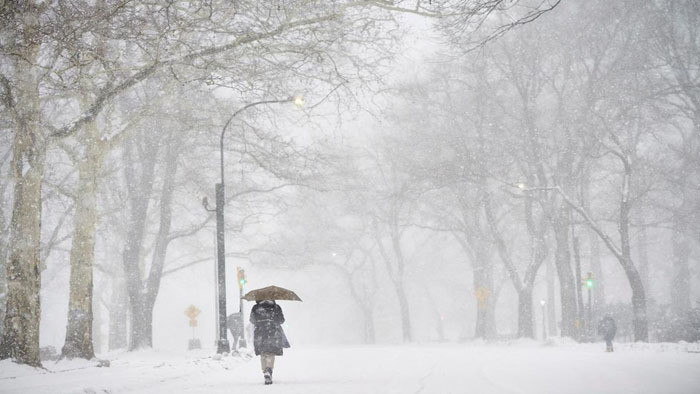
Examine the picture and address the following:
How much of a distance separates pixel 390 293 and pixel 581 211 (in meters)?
37.1

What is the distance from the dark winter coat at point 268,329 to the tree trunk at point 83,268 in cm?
570

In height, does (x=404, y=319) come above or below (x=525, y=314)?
below

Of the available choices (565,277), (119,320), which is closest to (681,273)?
(565,277)

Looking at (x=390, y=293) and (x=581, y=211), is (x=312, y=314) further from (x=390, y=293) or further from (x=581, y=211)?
(x=581, y=211)

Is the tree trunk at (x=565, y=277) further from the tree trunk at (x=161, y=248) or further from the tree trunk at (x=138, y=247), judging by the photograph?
the tree trunk at (x=138, y=247)

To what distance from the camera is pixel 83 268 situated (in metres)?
14.7

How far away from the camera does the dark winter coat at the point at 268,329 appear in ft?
36.6

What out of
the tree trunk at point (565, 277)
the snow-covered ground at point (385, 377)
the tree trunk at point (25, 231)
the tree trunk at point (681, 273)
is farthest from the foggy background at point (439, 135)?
the snow-covered ground at point (385, 377)

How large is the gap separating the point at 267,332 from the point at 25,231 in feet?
18.4

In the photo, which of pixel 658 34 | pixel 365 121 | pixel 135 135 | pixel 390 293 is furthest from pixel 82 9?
pixel 390 293

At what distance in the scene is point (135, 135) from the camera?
2291cm

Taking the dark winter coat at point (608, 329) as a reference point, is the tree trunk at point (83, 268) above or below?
above

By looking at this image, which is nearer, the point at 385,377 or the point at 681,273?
the point at 385,377

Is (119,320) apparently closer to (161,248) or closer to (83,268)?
(161,248)
